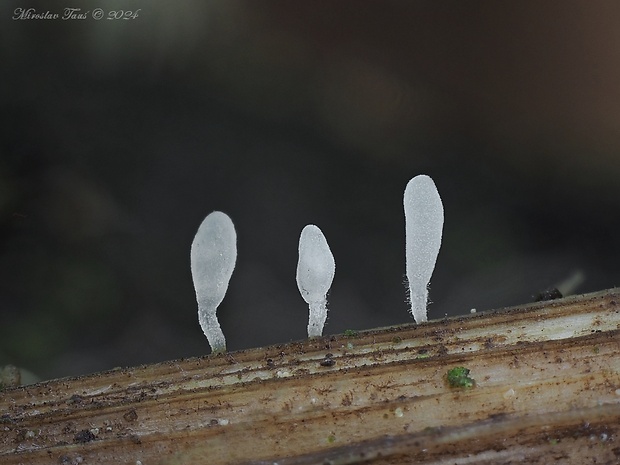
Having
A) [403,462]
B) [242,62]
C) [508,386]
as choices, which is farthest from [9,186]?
[508,386]

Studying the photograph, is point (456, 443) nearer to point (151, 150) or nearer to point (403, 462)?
point (403, 462)

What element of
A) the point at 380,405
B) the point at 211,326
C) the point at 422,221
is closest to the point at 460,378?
the point at 380,405

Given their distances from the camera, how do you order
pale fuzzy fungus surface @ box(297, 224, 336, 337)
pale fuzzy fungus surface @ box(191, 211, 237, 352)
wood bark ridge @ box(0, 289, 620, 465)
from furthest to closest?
1. pale fuzzy fungus surface @ box(191, 211, 237, 352)
2. pale fuzzy fungus surface @ box(297, 224, 336, 337)
3. wood bark ridge @ box(0, 289, 620, 465)

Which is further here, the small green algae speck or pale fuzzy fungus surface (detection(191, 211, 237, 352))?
pale fuzzy fungus surface (detection(191, 211, 237, 352))

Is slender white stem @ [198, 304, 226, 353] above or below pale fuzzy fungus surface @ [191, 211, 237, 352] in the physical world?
below

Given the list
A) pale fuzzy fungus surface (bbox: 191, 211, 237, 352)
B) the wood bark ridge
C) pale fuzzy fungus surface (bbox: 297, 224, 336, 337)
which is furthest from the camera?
pale fuzzy fungus surface (bbox: 191, 211, 237, 352)

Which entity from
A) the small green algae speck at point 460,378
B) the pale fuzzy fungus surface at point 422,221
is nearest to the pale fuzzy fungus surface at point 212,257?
the pale fuzzy fungus surface at point 422,221

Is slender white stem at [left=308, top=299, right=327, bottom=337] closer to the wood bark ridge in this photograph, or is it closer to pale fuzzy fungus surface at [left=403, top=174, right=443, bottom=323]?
the wood bark ridge

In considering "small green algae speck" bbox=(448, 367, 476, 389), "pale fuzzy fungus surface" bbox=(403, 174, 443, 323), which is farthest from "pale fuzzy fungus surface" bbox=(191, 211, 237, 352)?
"small green algae speck" bbox=(448, 367, 476, 389)
